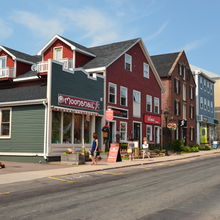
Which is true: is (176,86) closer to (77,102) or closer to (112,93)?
(112,93)

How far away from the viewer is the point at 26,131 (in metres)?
20.7

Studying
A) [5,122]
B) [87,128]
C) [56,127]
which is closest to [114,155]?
[56,127]

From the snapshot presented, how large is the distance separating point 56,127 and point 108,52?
11.1 metres

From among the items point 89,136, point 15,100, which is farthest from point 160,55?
point 15,100

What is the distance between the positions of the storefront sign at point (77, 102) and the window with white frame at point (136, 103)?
610 centimetres

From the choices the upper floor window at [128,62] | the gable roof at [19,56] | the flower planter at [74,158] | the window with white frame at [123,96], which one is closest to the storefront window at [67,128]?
the flower planter at [74,158]

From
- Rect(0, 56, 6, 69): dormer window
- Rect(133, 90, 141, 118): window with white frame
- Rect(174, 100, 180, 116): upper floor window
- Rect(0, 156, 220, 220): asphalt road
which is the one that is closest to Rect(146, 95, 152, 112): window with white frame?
Rect(133, 90, 141, 118): window with white frame

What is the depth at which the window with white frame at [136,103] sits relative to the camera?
30.2m

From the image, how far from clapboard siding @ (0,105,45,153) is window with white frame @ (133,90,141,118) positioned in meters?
11.8

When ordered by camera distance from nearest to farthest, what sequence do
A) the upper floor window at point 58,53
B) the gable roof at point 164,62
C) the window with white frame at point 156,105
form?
the upper floor window at point 58,53 → the window with white frame at point 156,105 → the gable roof at point 164,62

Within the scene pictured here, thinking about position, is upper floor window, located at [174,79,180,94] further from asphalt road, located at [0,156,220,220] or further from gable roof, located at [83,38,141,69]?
asphalt road, located at [0,156,220,220]

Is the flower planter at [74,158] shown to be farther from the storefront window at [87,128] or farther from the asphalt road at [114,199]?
the asphalt road at [114,199]

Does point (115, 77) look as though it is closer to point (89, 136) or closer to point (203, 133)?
point (89, 136)

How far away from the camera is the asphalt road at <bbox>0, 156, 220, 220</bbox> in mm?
6758
